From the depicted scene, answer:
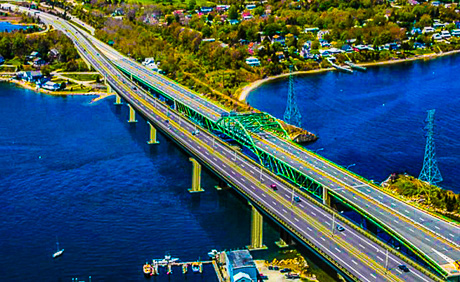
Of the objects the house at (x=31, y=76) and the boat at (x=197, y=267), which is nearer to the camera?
the boat at (x=197, y=267)

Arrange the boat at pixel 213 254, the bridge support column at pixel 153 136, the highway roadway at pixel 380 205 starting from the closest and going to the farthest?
the highway roadway at pixel 380 205 → the boat at pixel 213 254 → the bridge support column at pixel 153 136

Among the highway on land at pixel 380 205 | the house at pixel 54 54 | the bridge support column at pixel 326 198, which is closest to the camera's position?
the highway on land at pixel 380 205

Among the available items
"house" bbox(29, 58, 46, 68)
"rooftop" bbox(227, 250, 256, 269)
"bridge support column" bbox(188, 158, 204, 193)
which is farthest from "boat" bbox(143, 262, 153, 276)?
"house" bbox(29, 58, 46, 68)

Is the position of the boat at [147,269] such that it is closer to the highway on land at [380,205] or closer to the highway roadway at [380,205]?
the highway roadway at [380,205]

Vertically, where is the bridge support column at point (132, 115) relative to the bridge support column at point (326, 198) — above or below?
below

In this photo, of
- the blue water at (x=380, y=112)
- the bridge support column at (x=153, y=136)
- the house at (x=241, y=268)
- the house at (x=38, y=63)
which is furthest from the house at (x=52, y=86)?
the house at (x=241, y=268)

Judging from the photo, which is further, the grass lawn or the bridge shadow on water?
the grass lawn

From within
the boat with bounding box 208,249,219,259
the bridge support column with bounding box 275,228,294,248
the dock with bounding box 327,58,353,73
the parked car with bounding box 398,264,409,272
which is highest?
the dock with bounding box 327,58,353,73

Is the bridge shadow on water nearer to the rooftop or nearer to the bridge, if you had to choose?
the bridge
